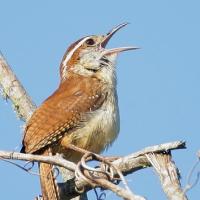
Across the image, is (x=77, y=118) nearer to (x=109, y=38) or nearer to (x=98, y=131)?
(x=98, y=131)

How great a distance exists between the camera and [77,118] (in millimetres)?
5195

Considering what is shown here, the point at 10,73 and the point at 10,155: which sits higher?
the point at 10,73

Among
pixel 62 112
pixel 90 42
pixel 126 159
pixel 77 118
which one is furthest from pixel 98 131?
pixel 126 159

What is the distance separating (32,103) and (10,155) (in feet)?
7.94

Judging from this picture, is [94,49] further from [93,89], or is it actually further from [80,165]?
[80,165]

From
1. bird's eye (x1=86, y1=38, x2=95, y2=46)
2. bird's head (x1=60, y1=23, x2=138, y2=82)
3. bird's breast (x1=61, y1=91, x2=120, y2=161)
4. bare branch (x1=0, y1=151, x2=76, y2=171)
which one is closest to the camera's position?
bare branch (x1=0, y1=151, x2=76, y2=171)

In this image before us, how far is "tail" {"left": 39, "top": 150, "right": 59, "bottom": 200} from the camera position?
469 cm

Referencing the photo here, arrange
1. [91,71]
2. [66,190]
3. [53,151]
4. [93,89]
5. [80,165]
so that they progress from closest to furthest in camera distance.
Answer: [80,165] → [66,190] → [53,151] → [93,89] → [91,71]

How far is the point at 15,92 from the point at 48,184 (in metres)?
1.33

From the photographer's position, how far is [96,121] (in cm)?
522

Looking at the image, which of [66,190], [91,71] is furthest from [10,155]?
[91,71]

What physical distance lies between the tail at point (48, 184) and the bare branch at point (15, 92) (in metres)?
0.99

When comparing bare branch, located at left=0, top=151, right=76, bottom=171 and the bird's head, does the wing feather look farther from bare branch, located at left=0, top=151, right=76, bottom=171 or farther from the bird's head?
bare branch, located at left=0, top=151, right=76, bottom=171

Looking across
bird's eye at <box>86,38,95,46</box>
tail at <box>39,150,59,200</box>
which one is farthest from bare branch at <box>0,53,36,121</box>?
tail at <box>39,150,59,200</box>
